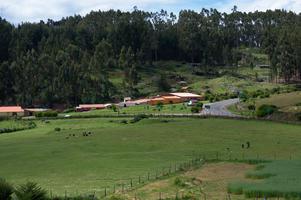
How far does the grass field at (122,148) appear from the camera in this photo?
5094cm

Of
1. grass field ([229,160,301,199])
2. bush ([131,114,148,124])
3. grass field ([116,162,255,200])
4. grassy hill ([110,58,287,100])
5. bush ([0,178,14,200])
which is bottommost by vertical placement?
grass field ([116,162,255,200])

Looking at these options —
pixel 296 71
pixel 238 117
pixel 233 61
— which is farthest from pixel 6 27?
pixel 238 117

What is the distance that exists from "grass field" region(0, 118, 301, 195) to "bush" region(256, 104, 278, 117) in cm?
823

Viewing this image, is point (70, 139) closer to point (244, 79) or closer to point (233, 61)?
point (244, 79)

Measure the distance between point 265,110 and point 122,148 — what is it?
36.2 m

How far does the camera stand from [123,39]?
196 meters

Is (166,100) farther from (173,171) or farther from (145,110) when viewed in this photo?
(173,171)

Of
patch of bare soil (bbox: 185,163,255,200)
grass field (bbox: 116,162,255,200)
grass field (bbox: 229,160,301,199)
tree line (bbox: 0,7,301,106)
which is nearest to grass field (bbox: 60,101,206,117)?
tree line (bbox: 0,7,301,106)

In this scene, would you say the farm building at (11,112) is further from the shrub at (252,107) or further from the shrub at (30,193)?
the shrub at (30,193)

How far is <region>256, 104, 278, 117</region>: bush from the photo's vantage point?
3777 inches

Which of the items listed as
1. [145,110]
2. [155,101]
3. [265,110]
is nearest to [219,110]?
[265,110]

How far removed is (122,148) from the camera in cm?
6825

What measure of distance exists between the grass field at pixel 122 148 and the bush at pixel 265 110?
8225 millimetres

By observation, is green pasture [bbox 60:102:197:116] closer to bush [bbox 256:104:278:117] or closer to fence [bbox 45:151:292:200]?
bush [bbox 256:104:278:117]
